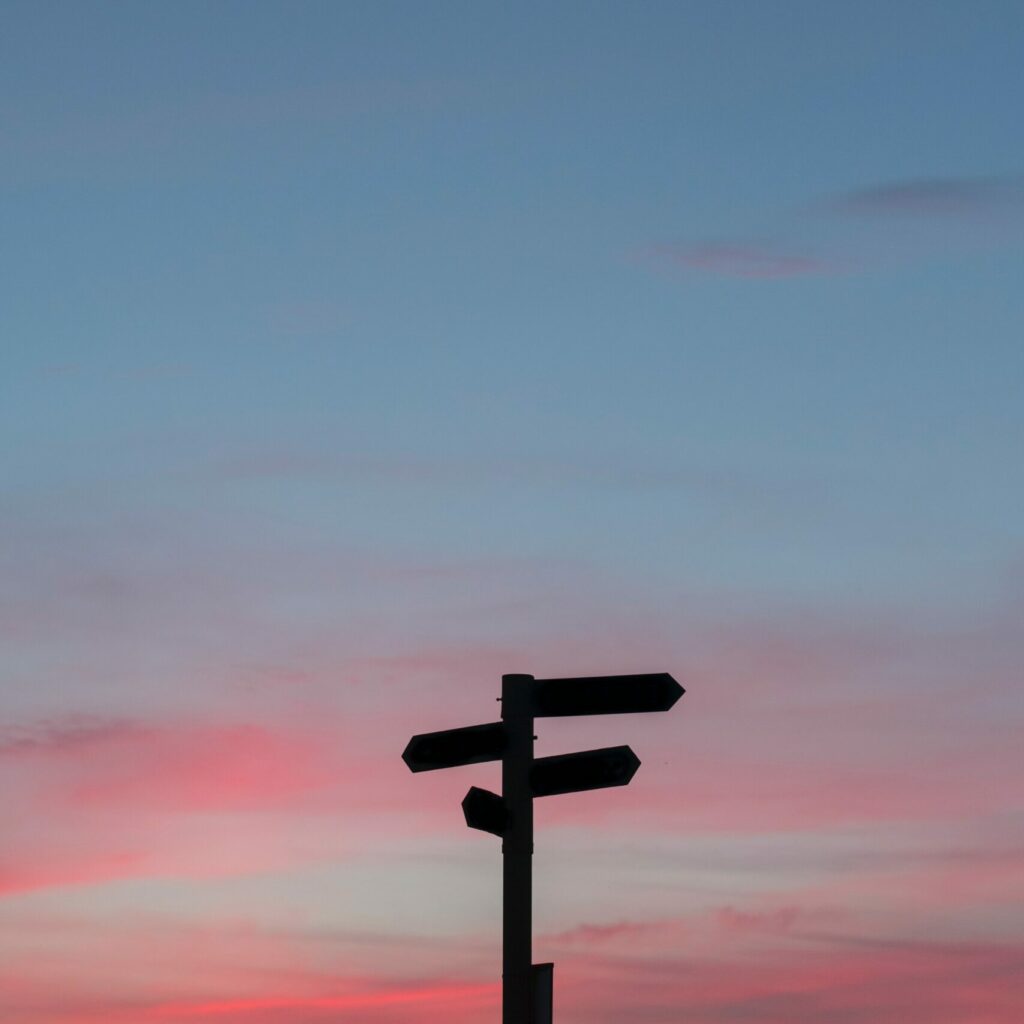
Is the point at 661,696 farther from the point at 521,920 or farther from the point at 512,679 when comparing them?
the point at 521,920

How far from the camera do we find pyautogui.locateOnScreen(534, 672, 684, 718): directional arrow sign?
1226cm

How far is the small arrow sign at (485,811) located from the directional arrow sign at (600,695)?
72cm

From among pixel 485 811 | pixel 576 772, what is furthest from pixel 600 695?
pixel 485 811

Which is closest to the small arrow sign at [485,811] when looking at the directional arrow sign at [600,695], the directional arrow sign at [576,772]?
the directional arrow sign at [576,772]

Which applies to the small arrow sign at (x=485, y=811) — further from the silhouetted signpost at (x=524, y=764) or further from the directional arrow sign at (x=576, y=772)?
the directional arrow sign at (x=576, y=772)

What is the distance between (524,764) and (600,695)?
71cm

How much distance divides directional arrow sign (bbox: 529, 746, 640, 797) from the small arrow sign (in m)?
0.28

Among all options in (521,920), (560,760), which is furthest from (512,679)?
(521,920)

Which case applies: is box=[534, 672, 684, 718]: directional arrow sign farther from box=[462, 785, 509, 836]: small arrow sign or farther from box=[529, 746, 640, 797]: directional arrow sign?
box=[462, 785, 509, 836]: small arrow sign

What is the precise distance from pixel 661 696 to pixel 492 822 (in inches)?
Answer: 56.3

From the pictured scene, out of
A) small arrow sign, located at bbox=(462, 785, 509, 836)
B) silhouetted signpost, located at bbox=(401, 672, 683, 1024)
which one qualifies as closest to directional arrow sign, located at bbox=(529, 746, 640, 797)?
silhouetted signpost, located at bbox=(401, 672, 683, 1024)

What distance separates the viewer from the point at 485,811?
11.8 metres

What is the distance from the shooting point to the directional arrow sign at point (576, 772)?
39.5 feet

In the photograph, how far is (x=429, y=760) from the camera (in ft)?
40.6
